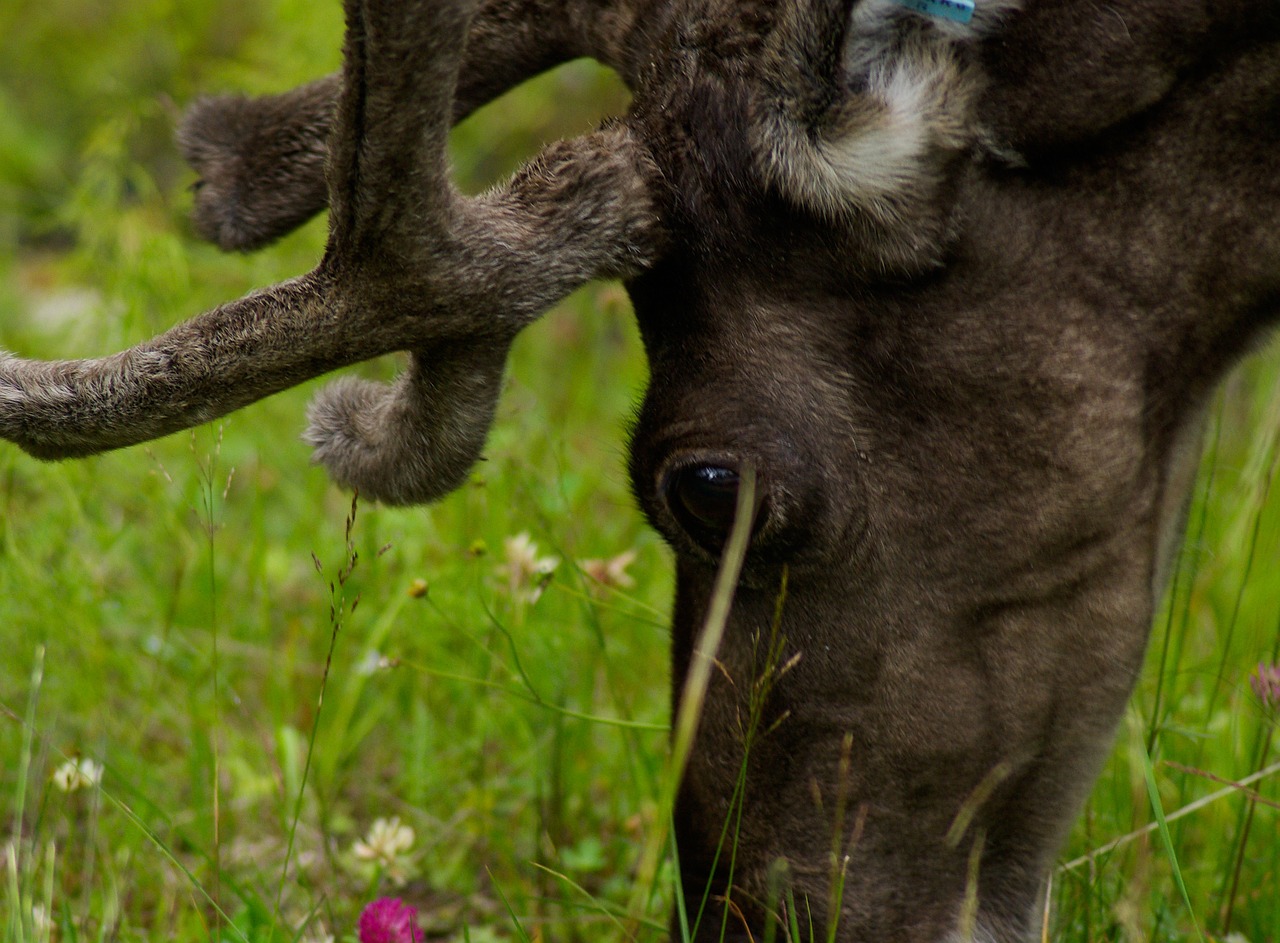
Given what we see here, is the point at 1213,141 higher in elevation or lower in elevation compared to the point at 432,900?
higher

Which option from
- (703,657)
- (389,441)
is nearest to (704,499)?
(703,657)

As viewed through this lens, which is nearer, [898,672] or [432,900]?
[898,672]

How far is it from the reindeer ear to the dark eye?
0.52 meters

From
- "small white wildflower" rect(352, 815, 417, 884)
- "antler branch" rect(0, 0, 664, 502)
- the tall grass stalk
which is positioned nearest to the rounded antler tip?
"antler branch" rect(0, 0, 664, 502)

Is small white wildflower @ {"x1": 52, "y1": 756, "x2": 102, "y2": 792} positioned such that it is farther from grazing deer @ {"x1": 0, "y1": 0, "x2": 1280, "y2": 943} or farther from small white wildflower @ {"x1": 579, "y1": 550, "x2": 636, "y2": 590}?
small white wildflower @ {"x1": 579, "y1": 550, "x2": 636, "y2": 590}

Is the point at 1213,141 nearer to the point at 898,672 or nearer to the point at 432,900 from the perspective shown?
the point at 898,672

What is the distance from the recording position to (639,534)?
18.2 ft

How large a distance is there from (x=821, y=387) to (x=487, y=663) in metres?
2.01

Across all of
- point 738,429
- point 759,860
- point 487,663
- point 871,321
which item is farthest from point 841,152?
point 487,663

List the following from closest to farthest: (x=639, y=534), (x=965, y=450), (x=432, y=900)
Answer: (x=965, y=450)
(x=432, y=900)
(x=639, y=534)

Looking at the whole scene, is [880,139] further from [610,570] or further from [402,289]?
[610,570]

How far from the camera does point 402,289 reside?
101 inches

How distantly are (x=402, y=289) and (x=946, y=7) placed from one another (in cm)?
109

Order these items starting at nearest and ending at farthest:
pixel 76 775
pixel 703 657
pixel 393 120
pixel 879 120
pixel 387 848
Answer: pixel 393 120 → pixel 703 657 → pixel 879 120 → pixel 76 775 → pixel 387 848
